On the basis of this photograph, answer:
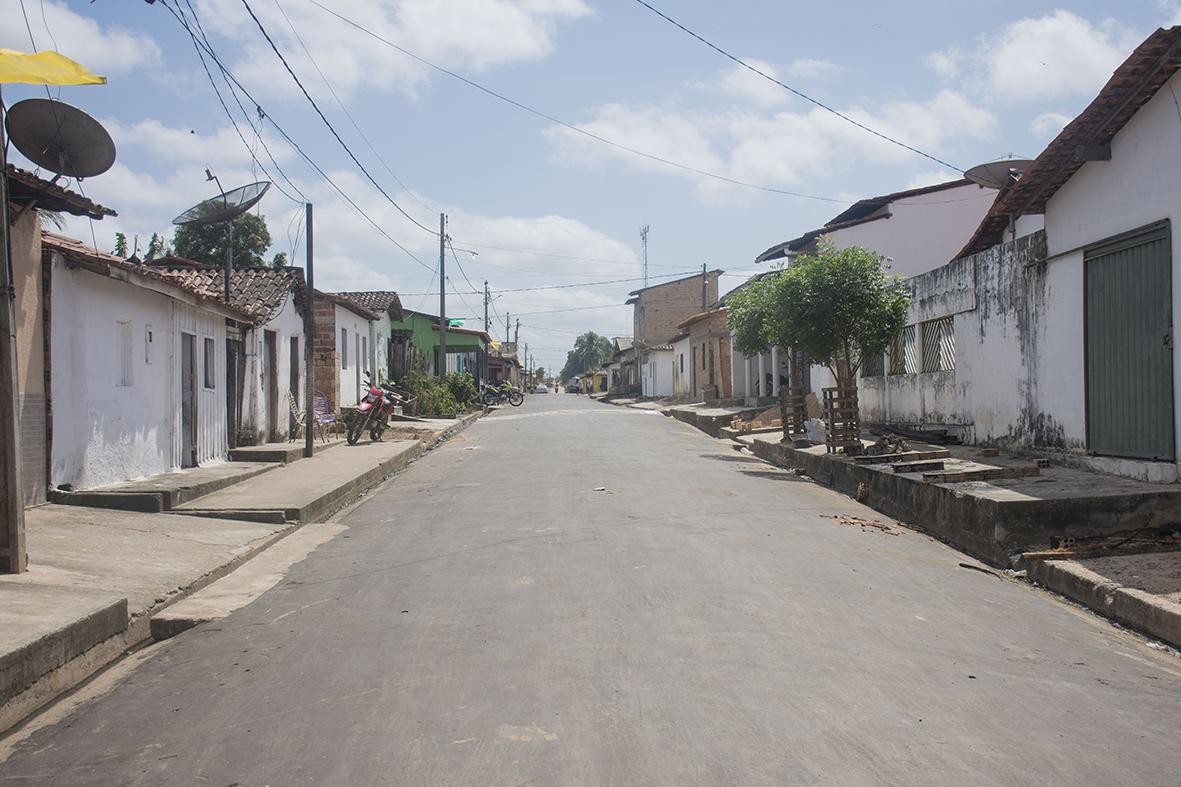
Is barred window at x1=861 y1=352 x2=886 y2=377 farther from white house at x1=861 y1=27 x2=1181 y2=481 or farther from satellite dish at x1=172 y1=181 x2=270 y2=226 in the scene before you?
satellite dish at x1=172 y1=181 x2=270 y2=226

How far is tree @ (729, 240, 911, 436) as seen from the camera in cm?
1666

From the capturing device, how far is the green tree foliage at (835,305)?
16.7 m

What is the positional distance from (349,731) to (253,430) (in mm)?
14184

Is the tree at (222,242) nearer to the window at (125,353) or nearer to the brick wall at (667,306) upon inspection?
the window at (125,353)

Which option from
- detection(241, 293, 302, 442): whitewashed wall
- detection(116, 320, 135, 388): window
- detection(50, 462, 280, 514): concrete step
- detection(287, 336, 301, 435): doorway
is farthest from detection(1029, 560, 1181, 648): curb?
detection(287, 336, 301, 435): doorway

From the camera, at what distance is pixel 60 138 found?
29.1 feet

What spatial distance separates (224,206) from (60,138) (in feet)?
17.6

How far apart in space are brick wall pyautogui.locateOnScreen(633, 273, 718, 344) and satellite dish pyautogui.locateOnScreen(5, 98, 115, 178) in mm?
59961

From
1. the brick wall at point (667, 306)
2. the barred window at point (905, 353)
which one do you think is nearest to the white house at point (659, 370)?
the brick wall at point (667, 306)

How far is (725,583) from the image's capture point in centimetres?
692

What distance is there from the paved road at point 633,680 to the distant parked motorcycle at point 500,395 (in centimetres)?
3472

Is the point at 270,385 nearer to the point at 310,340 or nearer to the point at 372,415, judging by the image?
the point at 310,340

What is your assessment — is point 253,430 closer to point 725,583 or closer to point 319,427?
point 319,427

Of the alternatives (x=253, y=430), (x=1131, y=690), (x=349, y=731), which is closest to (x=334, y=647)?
(x=349, y=731)
